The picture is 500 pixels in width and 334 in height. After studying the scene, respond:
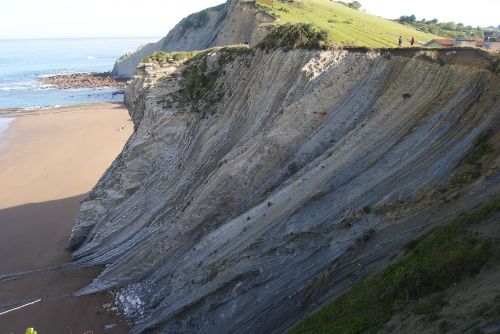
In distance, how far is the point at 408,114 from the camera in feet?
51.4

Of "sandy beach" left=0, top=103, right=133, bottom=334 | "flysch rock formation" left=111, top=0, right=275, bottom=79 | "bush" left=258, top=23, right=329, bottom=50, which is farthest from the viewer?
"flysch rock formation" left=111, top=0, right=275, bottom=79

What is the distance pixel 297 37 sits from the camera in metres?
22.6

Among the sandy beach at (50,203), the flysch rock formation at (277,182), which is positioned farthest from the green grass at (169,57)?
the sandy beach at (50,203)

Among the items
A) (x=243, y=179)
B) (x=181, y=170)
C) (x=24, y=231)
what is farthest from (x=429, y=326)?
(x=24, y=231)

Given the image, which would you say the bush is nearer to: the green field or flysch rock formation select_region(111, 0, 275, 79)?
the green field

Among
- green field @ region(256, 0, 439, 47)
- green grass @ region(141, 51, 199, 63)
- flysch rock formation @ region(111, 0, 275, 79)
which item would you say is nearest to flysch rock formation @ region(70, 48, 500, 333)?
green grass @ region(141, 51, 199, 63)

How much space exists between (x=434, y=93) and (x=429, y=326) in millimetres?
9475

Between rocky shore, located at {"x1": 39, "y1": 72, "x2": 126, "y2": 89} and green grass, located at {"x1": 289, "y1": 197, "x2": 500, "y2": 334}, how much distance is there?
84025 mm

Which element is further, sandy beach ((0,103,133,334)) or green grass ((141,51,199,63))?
green grass ((141,51,199,63))

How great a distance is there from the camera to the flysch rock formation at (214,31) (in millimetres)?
46594

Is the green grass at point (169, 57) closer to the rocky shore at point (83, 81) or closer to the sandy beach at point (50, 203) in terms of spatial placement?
the sandy beach at point (50, 203)

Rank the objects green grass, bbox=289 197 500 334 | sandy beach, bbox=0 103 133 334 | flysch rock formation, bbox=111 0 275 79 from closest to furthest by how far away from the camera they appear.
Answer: green grass, bbox=289 197 500 334 < sandy beach, bbox=0 103 133 334 < flysch rock formation, bbox=111 0 275 79

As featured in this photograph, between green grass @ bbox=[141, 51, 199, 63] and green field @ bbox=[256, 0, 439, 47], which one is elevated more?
green field @ bbox=[256, 0, 439, 47]

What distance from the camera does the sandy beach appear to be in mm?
20766
